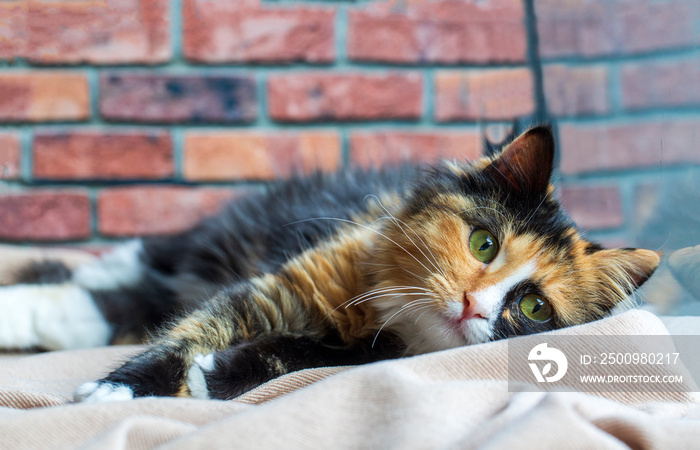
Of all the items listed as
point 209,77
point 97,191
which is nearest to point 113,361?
point 97,191

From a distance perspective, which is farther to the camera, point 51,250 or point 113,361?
point 51,250

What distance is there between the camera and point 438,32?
1.95m

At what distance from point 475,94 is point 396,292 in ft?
3.90

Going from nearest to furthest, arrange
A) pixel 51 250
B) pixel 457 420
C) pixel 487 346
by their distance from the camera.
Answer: pixel 457 420
pixel 487 346
pixel 51 250

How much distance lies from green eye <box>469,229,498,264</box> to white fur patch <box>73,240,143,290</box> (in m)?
1.08

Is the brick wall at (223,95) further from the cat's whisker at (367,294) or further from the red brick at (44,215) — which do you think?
the cat's whisker at (367,294)

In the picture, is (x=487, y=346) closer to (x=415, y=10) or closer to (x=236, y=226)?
(x=236, y=226)

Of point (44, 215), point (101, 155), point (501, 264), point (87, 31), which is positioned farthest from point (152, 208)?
point (501, 264)

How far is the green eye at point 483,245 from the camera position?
1.03 meters

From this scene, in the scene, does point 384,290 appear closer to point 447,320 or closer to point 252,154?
point 447,320

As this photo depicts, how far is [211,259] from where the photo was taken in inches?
63.0

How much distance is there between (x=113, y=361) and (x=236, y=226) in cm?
60

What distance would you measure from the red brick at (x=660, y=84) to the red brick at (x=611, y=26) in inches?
1.5

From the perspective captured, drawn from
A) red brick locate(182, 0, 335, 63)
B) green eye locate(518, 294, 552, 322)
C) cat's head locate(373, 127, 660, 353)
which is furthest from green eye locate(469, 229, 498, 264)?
red brick locate(182, 0, 335, 63)
